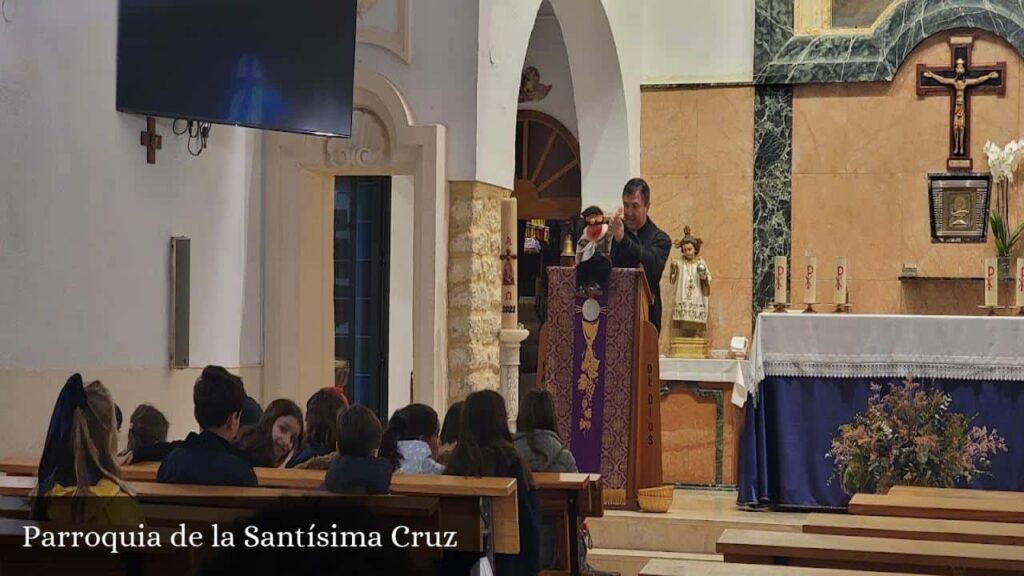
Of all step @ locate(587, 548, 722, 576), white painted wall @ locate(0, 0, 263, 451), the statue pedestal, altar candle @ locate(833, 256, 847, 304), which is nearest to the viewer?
white painted wall @ locate(0, 0, 263, 451)

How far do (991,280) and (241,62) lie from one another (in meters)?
5.32

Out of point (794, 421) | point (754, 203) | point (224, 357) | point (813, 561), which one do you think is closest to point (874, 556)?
point (813, 561)

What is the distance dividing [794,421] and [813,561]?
4349mm

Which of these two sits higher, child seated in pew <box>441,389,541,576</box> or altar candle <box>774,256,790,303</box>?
altar candle <box>774,256,790,303</box>

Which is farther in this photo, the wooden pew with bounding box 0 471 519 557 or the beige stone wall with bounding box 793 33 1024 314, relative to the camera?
the beige stone wall with bounding box 793 33 1024 314

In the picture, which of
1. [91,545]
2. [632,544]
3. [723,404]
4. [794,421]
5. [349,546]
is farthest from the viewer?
[723,404]

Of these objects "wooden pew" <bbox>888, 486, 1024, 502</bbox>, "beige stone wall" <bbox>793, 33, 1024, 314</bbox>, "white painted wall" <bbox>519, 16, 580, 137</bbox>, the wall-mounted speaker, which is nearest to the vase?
"beige stone wall" <bbox>793, 33, 1024, 314</bbox>

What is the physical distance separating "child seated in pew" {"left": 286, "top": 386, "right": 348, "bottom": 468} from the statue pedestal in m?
3.33

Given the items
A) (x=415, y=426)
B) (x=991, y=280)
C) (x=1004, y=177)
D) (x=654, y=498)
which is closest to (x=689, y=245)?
(x=991, y=280)

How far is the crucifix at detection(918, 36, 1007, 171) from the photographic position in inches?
428

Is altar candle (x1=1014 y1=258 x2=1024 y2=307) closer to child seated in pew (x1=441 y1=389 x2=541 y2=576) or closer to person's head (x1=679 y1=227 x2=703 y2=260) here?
person's head (x1=679 y1=227 x2=703 y2=260)

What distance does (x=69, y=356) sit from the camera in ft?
22.1

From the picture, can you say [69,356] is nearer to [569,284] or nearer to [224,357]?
[224,357]

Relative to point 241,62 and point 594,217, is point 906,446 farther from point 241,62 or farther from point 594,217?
point 241,62
